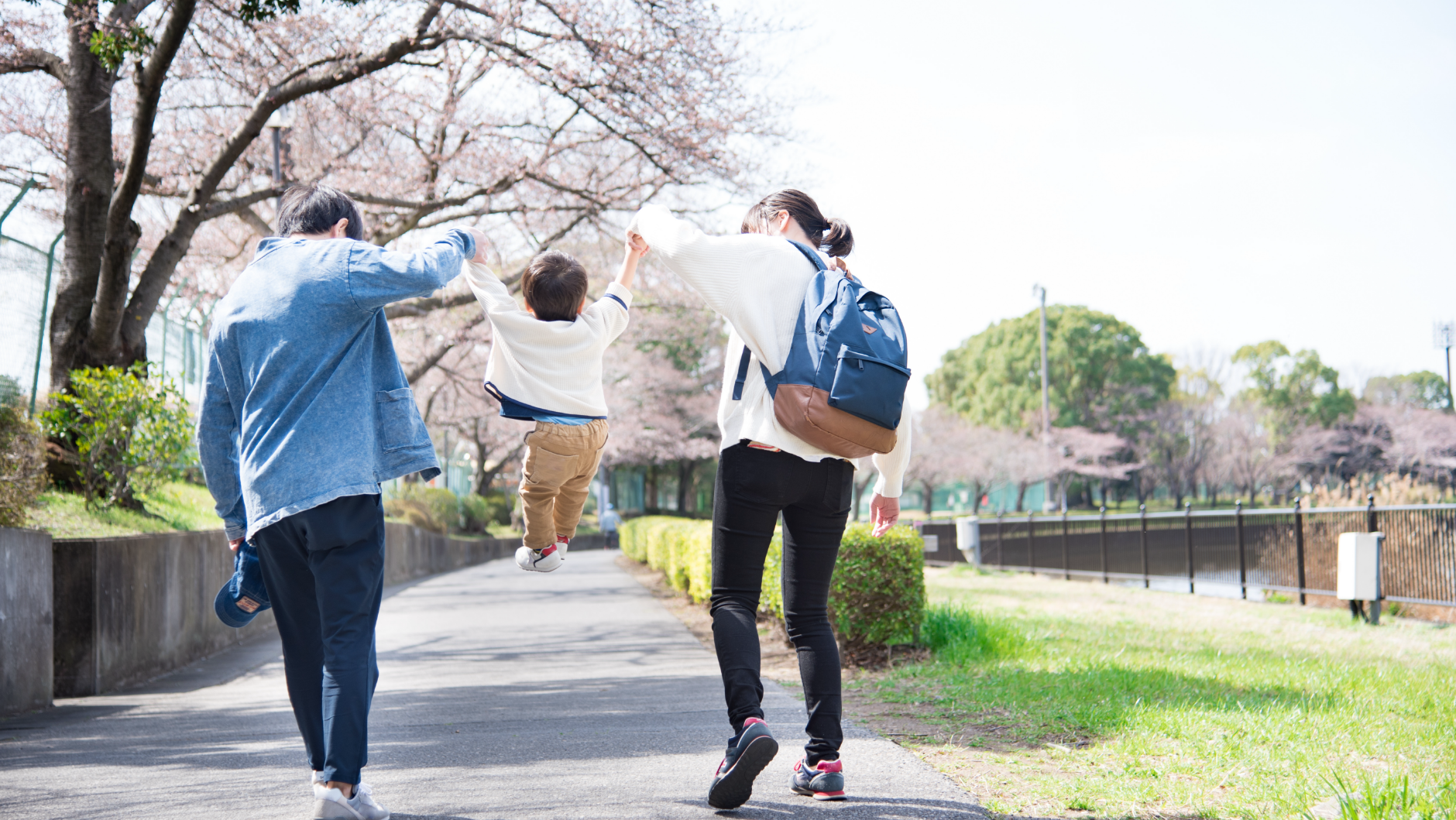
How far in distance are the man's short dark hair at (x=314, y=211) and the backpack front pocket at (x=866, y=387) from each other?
53.3 inches

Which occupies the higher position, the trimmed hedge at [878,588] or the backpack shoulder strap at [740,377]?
the backpack shoulder strap at [740,377]

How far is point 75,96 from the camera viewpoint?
7.39 metres

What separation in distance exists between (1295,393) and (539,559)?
49643 mm

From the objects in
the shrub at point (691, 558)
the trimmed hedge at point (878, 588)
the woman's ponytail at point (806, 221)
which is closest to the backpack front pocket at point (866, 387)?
the woman's ponytail at point (806, 221)

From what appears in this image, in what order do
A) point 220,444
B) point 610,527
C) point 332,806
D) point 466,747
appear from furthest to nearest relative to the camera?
point 610,527
point 466,747
point 220,444
point 332,806

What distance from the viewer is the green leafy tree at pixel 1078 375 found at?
44844mm

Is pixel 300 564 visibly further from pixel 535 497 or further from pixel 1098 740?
pixel 1098 740

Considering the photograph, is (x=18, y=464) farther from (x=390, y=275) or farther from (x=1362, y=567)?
(x=1362, y=567)

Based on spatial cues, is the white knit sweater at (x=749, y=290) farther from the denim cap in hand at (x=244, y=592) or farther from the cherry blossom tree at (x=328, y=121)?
the cherry blossom tree at (x=328, y=121)

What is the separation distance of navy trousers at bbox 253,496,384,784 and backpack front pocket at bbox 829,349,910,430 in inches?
48.6

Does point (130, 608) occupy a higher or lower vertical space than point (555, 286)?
lower

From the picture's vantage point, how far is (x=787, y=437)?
268 cm

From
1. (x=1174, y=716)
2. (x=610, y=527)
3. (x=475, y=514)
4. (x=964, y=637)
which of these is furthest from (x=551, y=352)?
(x=610, y=527)

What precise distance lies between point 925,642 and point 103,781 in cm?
430
